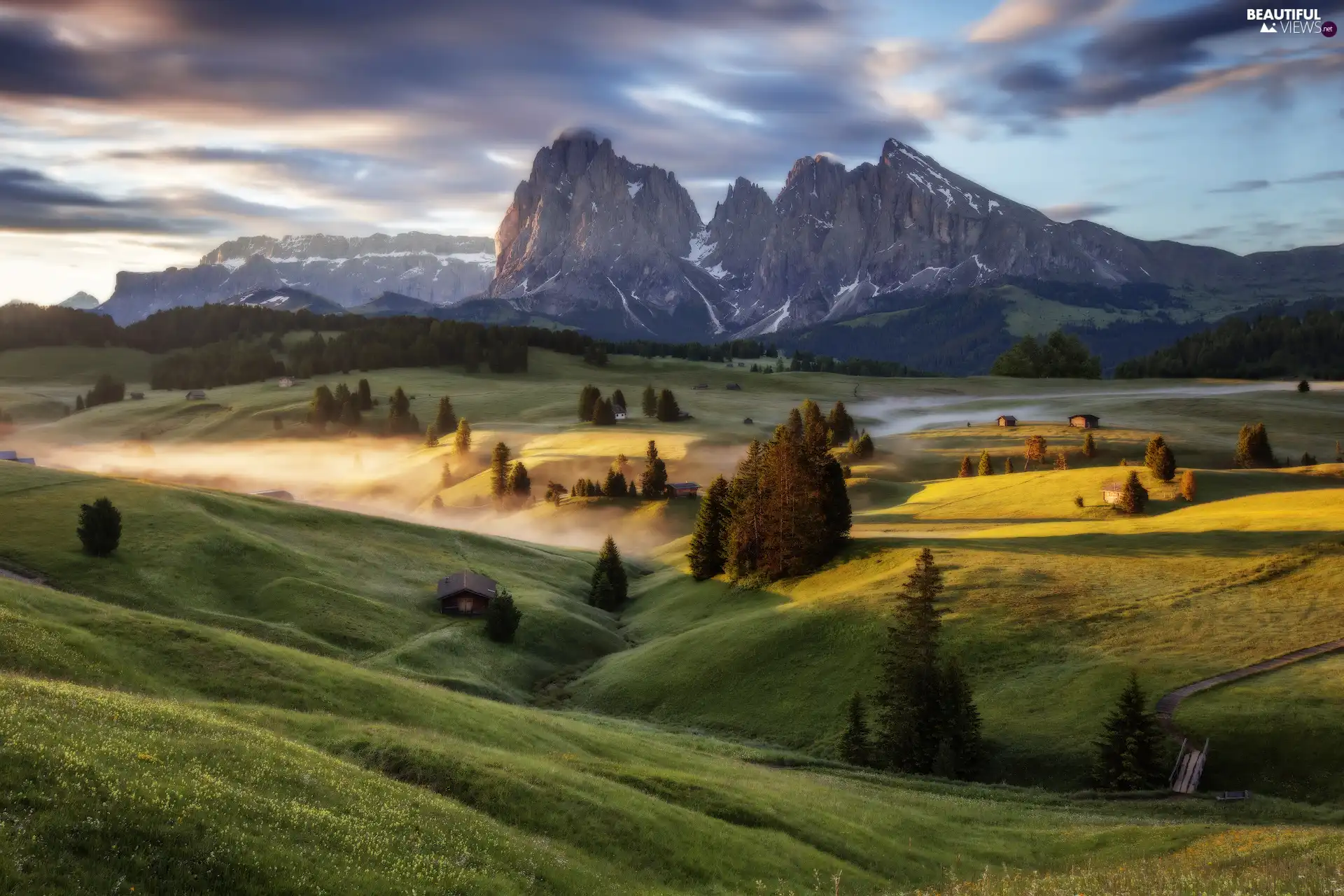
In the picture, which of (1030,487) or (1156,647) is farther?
(1030,487)

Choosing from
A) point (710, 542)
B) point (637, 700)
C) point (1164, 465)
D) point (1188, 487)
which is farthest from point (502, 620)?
point (1164, 465)

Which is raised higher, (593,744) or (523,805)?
(523,805)

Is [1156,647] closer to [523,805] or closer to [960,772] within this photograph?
[960,772]

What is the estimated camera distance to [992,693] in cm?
5481

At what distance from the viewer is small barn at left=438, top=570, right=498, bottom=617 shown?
261ft

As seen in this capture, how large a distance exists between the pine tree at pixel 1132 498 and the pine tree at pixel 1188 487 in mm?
5668

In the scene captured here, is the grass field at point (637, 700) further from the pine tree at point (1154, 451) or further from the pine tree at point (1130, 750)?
the pine tree at point (1154, 451)

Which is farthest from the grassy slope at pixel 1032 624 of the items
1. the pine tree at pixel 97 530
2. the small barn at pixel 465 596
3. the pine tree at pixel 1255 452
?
the pine tree at pixel 97 530

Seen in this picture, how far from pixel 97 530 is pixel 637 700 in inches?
1688

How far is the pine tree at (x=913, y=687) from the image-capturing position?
167 feet

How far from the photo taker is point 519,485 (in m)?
155

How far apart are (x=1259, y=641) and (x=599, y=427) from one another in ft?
500

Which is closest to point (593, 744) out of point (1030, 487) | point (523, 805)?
point (523, 805)

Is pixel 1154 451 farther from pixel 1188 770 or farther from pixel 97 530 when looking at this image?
pixel 97 530
